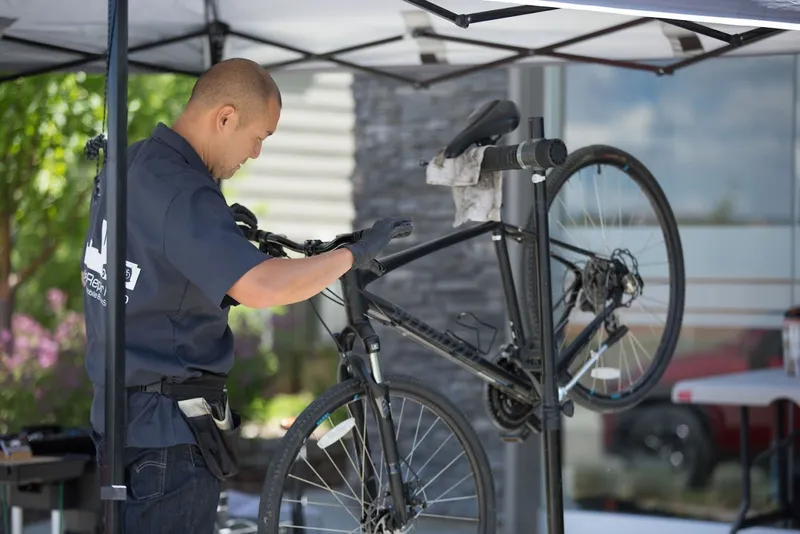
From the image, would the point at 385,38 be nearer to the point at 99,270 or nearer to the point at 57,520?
the point at 99,270

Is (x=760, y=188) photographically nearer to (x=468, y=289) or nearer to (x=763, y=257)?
(x=763, y=257)

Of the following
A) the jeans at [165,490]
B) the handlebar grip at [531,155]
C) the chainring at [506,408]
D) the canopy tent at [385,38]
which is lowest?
the jeans at [165,490]

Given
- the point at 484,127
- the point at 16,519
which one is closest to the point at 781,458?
the point at 484,127

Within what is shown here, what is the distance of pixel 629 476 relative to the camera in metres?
5.46

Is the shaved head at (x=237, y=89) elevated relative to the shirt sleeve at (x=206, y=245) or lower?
elevated

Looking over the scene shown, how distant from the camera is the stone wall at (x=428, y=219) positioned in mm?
5426

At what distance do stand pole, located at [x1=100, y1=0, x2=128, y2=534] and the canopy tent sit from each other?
2.40ft

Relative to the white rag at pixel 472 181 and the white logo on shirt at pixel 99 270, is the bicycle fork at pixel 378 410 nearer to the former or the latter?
the white rag at pixel 472 181

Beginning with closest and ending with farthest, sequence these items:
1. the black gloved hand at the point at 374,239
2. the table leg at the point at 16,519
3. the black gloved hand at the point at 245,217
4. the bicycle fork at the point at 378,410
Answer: the black gloved hand at the point at 374,239, the bicycle fork at the point at 378,410, the black gloved hand at the point at 245,217, the table leg at the point at 16,519

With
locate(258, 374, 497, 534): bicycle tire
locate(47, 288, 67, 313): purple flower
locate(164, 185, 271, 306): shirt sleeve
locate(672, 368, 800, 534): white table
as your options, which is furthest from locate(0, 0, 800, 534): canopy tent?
locate(47, 288, 67, 313): purple flower

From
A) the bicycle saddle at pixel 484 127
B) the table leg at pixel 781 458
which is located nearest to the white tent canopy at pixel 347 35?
the bicycle saddle at pixel 484 127

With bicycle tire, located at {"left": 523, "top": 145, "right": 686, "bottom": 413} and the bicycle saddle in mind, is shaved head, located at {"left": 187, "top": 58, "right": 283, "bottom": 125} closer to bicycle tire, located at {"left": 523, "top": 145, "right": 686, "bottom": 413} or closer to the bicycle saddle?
the bicycle saddle

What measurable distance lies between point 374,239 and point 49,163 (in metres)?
4.29

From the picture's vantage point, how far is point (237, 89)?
2.61 metres
